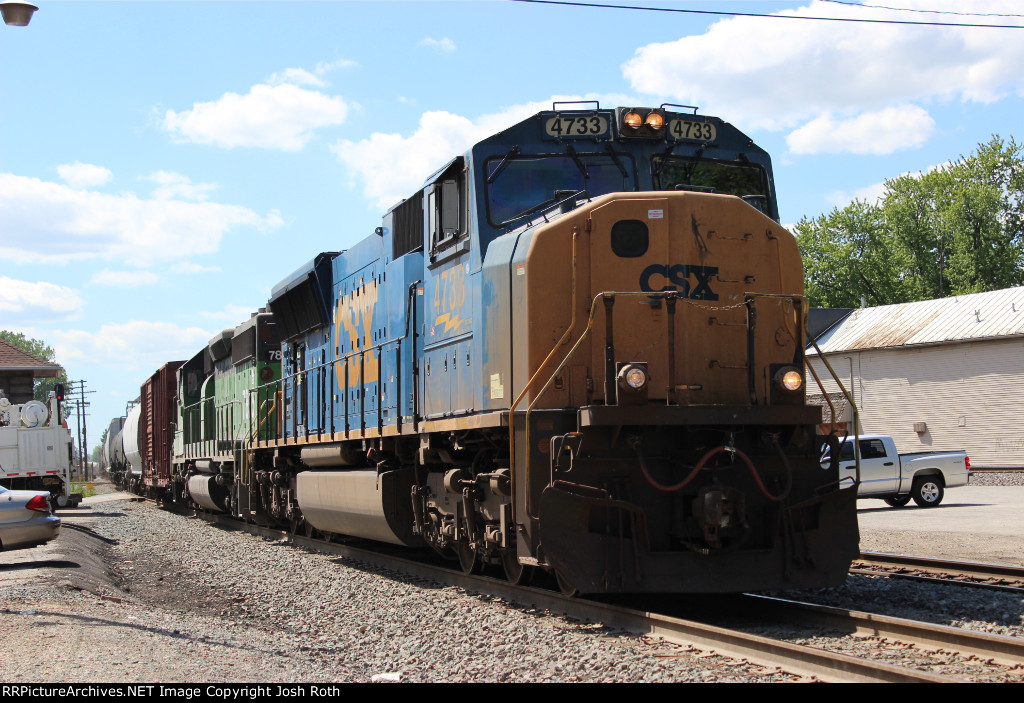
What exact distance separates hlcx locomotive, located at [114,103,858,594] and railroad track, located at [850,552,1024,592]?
210 centimetres

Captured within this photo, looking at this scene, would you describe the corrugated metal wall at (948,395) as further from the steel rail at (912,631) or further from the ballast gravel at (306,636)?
the steel rail at (912,631)

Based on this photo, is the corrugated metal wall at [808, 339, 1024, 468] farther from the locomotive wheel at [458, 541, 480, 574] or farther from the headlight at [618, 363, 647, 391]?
the headlight at [618, 363, 647, 391]

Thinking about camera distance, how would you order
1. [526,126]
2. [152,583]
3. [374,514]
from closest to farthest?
1. [526,126]
2. [374,514]
3. [152,583]

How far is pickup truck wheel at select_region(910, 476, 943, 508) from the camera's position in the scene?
21.0 m

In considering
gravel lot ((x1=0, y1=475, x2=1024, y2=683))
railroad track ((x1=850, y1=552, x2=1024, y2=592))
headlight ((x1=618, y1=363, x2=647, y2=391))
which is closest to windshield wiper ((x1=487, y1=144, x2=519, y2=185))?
headlight ((x1=618, y1=363, x2=647, y2=391))

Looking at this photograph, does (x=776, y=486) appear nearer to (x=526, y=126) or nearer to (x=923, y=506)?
(x=526, y=126)

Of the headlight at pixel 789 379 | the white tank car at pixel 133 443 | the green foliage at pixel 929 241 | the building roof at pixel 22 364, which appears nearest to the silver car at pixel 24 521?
the headlight at pixel 789 379

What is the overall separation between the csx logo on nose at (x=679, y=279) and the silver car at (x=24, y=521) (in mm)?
8237

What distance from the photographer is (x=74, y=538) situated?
16516mm

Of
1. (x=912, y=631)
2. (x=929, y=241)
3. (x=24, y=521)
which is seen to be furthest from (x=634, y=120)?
(x=929, y=241)

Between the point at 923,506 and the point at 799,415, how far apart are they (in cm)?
1518

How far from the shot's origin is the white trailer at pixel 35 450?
83.3ft

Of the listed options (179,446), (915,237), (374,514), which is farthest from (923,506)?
(915,237)

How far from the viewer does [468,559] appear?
991 centimetres
